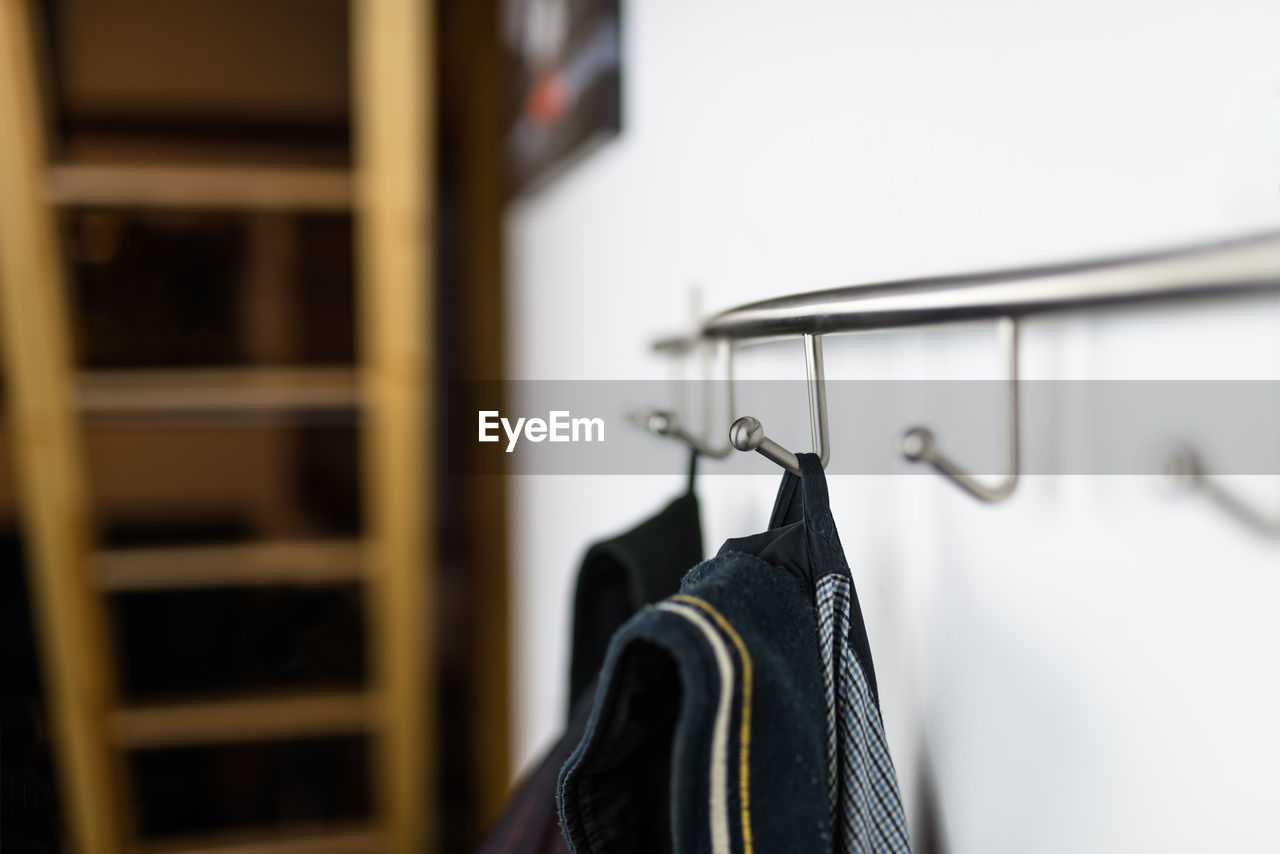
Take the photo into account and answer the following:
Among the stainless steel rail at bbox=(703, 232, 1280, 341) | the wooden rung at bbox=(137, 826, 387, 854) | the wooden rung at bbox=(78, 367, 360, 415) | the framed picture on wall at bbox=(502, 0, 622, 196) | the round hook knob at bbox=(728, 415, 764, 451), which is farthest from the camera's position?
the wooden rung at bbox=(137, 826, 387, 854)

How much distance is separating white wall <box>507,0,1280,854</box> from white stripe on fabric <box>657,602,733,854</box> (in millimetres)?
119

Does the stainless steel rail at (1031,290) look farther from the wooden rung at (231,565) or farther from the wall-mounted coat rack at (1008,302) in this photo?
the wooden rung at (231,565)

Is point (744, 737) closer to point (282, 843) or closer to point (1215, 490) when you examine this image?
point (1215, 490)

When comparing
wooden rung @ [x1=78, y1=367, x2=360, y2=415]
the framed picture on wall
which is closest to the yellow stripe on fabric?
the framed picture on wall

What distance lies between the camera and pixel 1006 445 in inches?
12.5

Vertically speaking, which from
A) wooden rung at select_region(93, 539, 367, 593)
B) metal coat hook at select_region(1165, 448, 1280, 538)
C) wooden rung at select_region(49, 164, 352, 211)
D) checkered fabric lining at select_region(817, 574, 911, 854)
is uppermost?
wooden rung at select_region(49, 164, 352, 211)

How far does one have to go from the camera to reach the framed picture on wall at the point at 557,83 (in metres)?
0.78

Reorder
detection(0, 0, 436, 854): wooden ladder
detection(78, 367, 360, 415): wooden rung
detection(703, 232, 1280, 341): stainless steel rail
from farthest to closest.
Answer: detection(78, 367, 360, 415): wooden rung < detection(0, 0, 436, 854): wooden ladder < detection(703, 232, 1280, 341): stainless steel rail

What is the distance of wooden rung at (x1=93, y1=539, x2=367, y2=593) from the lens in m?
1.37

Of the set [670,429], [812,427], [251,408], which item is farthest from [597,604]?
[251,408]

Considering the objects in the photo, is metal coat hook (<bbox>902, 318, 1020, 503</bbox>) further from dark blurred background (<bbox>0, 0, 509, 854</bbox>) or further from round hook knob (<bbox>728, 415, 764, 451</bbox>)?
dark blurred background (<bbox>0, 0, 509, 854</bbox>)

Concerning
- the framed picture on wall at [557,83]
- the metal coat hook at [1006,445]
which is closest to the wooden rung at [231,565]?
the framed picture on wall at [557,83]

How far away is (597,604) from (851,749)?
0.28 metres

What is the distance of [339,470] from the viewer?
4.73ft
